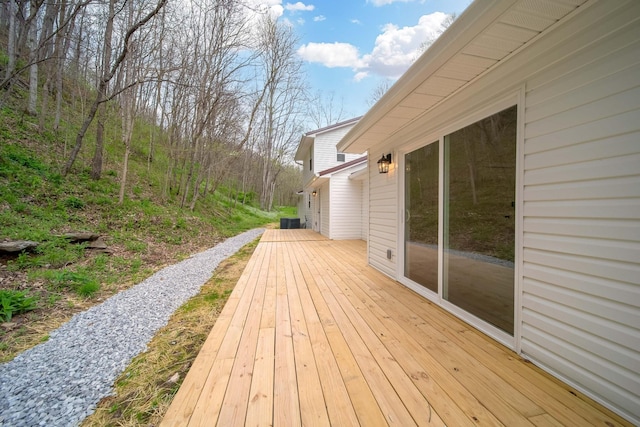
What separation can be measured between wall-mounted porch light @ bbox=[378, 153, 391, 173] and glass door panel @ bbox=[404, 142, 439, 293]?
462 millimetres

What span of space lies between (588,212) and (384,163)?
9.43 feet

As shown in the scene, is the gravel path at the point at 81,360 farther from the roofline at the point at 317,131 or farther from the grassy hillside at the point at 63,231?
the roofline at the point at 317,131

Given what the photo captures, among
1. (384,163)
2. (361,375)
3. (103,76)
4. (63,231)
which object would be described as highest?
(103,76)

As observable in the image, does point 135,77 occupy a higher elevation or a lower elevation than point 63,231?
higher

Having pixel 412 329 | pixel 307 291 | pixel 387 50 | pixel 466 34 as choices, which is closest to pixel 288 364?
pixel 412 329

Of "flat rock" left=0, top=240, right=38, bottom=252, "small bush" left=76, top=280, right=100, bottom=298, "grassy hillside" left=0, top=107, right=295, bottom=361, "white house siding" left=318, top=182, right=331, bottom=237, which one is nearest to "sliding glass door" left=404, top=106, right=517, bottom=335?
"grassy hillside" left=0, top=107, right=295, bottom=361

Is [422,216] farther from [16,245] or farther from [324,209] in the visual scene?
[324,209]

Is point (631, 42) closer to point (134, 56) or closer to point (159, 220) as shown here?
point (159, 220)

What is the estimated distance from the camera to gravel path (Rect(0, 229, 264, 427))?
1.59 metres

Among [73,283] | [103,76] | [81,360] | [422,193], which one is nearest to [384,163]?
[422,193]

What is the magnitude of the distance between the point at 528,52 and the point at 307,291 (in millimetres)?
3147

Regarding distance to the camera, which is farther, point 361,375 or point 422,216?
point 422,216

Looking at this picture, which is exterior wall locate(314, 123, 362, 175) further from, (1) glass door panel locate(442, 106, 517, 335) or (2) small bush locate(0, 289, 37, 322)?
(2) small bush locate(0, 289, 37, 322)

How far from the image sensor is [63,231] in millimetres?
4676
